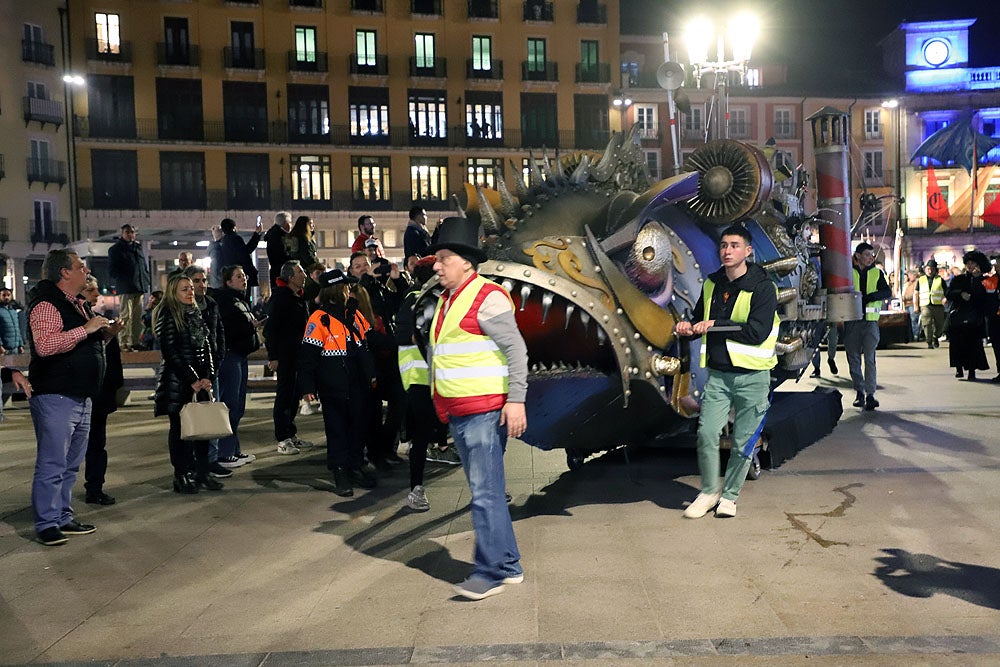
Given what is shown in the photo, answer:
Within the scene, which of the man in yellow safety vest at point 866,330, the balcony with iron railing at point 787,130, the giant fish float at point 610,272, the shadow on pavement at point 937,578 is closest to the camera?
the shadow on pavement at point 937,578

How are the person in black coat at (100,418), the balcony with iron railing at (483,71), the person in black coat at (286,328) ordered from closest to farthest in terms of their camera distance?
1. the person in black coat at (100,418)
2. the person in black coat at (286,328)
3. the balcony with iron railing at (483,71)

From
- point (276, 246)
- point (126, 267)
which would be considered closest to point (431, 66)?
point (126, 267)

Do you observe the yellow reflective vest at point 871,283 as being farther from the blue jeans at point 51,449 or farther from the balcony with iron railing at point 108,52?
the balcony with iron railing at point 108,52

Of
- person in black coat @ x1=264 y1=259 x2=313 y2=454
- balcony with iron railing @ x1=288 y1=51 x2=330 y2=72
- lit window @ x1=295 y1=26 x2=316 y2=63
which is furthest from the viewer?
lit window @ x1=295 y1=26 x2=316 y2=63

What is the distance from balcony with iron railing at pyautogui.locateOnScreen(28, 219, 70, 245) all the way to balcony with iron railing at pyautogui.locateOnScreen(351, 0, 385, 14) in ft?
54.1

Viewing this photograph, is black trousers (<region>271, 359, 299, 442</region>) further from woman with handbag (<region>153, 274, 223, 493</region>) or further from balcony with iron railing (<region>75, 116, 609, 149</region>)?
balcony with iron railing (<region>75, 116, 609, 149</region>)

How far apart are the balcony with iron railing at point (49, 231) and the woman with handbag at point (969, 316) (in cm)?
3724

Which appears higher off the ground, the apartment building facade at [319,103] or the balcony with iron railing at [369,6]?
the balcony with iron railing at [369,6]

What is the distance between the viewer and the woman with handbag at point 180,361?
24.3ft

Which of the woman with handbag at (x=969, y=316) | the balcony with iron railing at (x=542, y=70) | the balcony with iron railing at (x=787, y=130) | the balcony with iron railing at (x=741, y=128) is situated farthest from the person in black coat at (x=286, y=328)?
the balcony with iron railing at (x=787, y=130)

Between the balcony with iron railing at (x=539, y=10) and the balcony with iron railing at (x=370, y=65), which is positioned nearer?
the balcony with iron railing at (x=370, y=65)

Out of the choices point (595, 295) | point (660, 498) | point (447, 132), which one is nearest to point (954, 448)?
point (660, 498)

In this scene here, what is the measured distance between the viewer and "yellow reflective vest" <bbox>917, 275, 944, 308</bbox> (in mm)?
21750

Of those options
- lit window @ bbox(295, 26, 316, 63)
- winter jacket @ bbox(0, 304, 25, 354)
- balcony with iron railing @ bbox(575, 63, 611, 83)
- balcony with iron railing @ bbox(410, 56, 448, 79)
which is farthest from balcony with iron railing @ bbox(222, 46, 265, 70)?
winter jacket @ bbox(0, 304, 25, 354)
